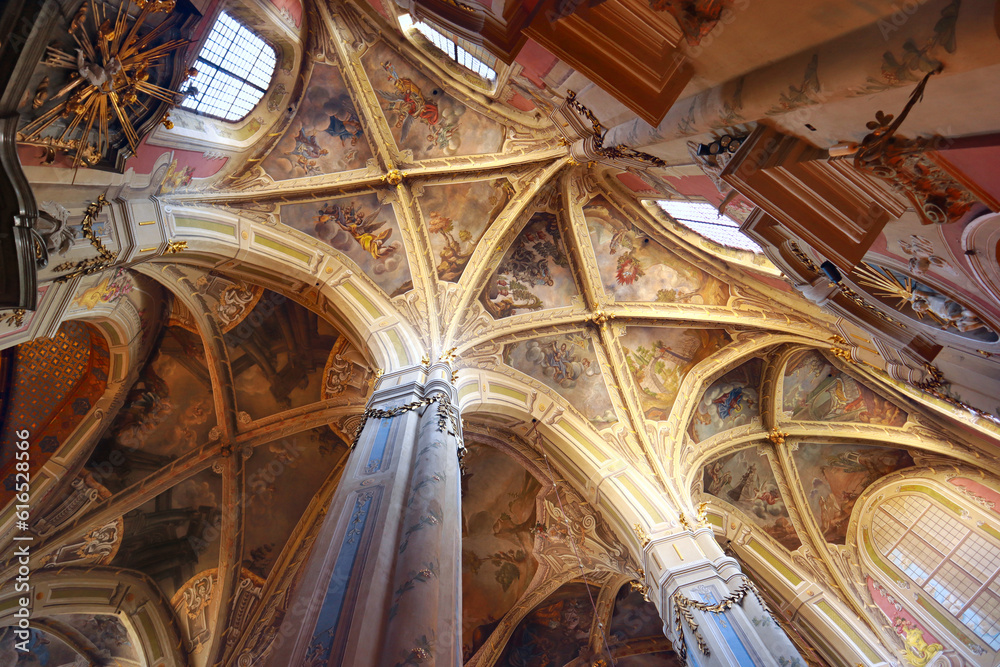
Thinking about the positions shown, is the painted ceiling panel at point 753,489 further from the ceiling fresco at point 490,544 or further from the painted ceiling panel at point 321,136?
the painted ceiling panel at point 321,136

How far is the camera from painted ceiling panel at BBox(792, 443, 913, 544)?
42.9 ft

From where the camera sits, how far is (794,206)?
4.28 metres

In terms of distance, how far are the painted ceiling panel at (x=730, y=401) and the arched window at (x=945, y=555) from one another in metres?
3.78

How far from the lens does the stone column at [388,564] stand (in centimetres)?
425

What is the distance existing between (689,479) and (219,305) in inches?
421

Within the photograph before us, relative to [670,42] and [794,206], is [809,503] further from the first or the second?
[670,42]

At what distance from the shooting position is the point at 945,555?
37.5 feet

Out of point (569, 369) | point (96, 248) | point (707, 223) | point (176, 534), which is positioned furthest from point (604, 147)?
point (176, 534)

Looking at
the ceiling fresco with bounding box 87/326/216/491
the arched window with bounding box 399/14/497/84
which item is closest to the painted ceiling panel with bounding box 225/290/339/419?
the ceiling fresco with bounding box 87/326/216/491

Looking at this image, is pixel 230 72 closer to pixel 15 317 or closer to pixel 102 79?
pixel 102 79

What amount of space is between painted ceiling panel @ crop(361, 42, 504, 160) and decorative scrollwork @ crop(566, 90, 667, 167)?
5.94 meters

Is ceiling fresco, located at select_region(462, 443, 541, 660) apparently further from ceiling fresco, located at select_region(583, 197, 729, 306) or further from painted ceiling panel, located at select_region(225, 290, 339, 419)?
ceiling fresco, located at select_region(583, 197, 729, 306)

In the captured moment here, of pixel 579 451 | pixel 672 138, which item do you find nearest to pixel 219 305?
pixel 579 451

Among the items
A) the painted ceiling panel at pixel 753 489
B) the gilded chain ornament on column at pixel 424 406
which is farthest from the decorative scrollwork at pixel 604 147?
the painted ceiling panel at pixel 753 489
